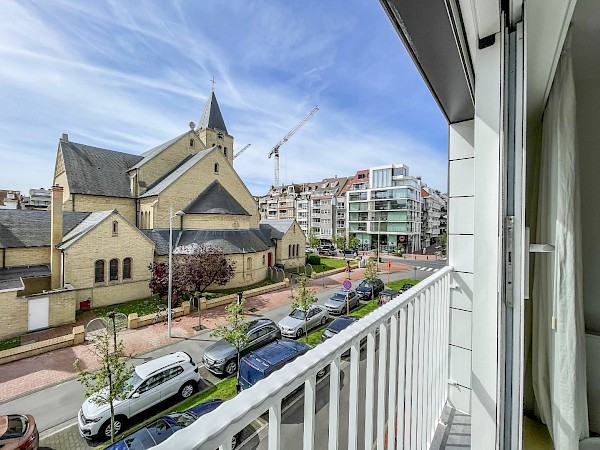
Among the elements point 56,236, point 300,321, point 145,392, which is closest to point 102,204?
point 56,236

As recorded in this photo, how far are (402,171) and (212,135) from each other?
15962 mm

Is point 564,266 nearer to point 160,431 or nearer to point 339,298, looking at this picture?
point 160,431

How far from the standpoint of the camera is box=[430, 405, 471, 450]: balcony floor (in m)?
1.30

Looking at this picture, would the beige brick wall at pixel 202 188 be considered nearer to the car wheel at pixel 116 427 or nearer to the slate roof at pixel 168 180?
the slate roof at pixel 168 180

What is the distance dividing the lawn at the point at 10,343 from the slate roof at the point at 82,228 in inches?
113

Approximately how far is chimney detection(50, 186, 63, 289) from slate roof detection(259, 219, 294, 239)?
30.3 feet

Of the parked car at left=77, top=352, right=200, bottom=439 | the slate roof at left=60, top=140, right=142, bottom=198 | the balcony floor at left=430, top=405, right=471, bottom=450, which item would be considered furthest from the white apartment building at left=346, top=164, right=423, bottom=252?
the balcony floor at left=430, top=405, right=471, bottom=450

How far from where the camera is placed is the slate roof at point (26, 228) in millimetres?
9367

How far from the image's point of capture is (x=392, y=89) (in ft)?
5.24

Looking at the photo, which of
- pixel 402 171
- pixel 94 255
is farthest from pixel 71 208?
pixel 402 171

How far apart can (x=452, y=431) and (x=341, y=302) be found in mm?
6885

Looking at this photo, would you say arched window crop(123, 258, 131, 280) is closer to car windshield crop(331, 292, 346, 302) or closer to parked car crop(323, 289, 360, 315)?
parked car crop(323, 289, 360, 315)

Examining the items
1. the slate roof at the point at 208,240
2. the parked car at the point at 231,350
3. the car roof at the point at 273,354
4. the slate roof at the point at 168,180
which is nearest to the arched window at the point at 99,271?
the slate roof at the point at 208,240

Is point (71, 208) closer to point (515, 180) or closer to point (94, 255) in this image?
point (94, 255)
